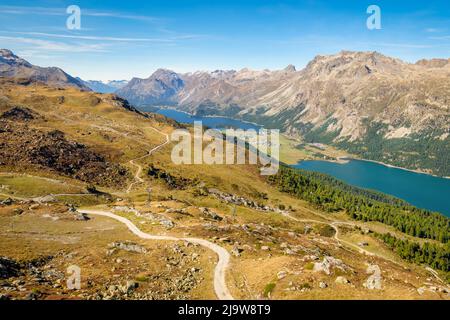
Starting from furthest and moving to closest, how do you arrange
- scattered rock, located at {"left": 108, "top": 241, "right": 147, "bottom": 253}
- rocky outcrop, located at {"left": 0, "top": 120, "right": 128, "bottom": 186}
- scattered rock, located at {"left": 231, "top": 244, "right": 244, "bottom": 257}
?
rocky outcrop, located at {"left": 0, "top": 120, "right": 128, "bottom": 186} < scattered rock, located at {"left": 231, "top": 244, "right": 244, "bottom": 257} < scattered rock, located at {"left": 108, "top": 241, "right": 147, "bottom": 253}

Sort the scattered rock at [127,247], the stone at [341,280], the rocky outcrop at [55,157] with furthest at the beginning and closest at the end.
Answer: the rocky outcrop at [55,157] < the scattered rock at [127,247] < the stone at [341,280]

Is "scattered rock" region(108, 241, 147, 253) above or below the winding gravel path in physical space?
above

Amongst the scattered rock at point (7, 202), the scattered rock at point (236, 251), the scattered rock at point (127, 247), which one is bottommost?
the scattered rock at point (236, 251)

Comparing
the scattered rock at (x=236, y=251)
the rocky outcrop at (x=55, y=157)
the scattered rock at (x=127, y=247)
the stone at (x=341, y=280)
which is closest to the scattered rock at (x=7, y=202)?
the scattered rock at (x=127, y=247)

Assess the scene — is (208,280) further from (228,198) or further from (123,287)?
(228,198)

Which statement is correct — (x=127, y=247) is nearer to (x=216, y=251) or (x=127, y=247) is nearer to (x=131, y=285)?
(x=216, y=251)

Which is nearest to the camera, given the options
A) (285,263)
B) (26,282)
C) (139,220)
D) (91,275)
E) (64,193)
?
(26,282)

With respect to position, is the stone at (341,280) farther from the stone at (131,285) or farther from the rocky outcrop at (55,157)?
the rocky outcrop at (55,157)

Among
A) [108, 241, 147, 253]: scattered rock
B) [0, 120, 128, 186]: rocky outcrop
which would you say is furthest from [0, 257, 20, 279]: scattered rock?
[0, 120, 128, 186]: rocky outcrop

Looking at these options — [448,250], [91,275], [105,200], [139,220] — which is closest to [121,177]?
[105,200]

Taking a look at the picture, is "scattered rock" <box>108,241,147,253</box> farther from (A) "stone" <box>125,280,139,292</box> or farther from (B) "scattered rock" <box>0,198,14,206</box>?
(B) "scattered rock" <box>0,198,14,206</box>

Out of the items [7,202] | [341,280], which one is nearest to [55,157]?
[7,202]
